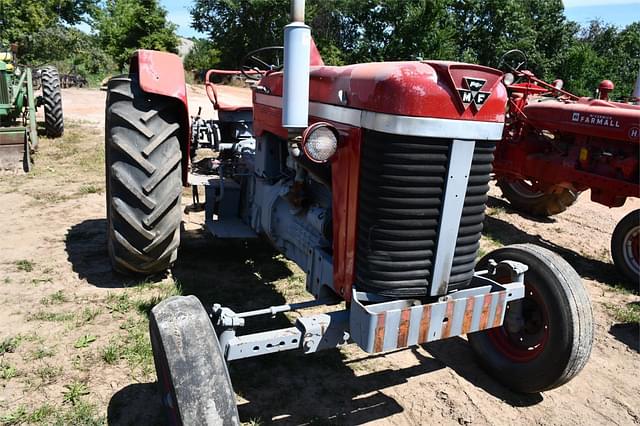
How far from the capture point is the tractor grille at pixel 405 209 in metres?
2.15

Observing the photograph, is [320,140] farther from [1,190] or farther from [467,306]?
[1,190]

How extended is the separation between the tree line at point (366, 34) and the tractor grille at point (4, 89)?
2020 centimetres

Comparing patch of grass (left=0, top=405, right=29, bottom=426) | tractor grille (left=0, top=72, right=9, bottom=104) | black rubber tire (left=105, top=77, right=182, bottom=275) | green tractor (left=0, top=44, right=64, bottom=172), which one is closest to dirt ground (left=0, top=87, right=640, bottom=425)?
patch of grass (left=0, top=405, right=29, bottom=426)

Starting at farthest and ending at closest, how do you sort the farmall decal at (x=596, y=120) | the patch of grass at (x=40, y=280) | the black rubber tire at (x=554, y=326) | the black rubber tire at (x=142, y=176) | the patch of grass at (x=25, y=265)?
1. the farmall decal at (x=596, y=120)
2. the patch of grass at (x=25, y=265)
3. the patch of grass at (x=40, y=280)
4. the black rubber tire at (x=142, y=176)
5. the black rubber tire at (x=554, y=326)

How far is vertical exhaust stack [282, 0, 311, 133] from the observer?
2062 millimetres

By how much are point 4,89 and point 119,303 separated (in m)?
6.31

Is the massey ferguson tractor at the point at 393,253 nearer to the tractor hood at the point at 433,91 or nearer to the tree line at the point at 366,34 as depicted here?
the tractor hood at the point at 433,91

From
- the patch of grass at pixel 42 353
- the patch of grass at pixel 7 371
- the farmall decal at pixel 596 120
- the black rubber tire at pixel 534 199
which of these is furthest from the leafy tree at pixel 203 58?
the patch of grass at pixel 7 371

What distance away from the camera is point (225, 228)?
4.18m

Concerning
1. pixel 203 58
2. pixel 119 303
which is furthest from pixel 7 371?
pixel 203 58

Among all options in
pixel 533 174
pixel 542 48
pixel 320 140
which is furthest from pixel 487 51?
pixel 320 140

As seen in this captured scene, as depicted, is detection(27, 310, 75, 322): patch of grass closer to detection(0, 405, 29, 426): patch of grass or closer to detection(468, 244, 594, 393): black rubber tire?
detection(0, 405, 29, 426): patch of grass

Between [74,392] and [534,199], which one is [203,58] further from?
[74,392]

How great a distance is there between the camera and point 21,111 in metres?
9.23
